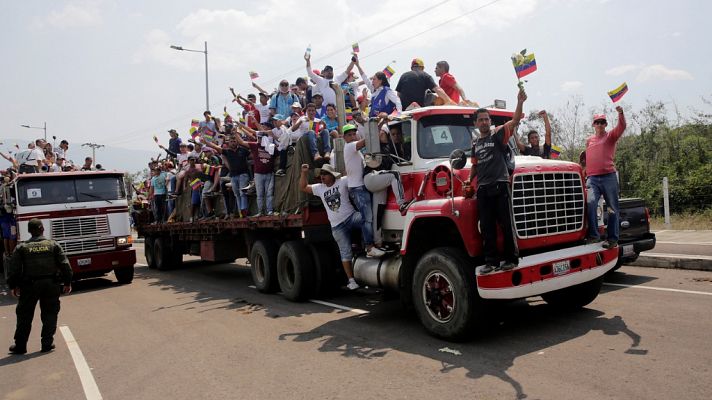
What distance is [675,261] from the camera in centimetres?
957

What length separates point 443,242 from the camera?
626 centimetres

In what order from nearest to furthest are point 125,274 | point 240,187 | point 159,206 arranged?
point 240,187 → point 125,274 → point 159,206

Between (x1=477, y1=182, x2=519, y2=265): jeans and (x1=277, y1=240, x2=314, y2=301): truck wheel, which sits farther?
(x1=277, y1=240, x2=314, y2=301): truck wheel

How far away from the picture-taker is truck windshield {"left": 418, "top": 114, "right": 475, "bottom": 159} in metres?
6.63

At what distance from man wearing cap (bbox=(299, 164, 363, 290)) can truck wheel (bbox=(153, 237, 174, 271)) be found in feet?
30.1

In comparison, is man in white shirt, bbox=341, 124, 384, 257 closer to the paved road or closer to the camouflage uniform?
the paved road

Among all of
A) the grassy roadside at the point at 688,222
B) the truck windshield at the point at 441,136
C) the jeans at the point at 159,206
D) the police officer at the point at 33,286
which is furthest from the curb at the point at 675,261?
the jeans at the point at 159,206

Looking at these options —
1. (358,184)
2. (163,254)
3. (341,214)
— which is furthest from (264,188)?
(163,254)

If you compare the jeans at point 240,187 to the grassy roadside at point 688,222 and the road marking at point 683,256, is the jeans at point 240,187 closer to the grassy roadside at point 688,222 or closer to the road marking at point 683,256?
the road marking at point 683,256

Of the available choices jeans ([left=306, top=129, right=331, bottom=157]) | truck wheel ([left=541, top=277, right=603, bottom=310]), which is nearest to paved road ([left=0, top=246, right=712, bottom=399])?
truck wheel ([left=541, top=277, right=603, bottom=310])

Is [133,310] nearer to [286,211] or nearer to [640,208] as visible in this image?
[286,211]

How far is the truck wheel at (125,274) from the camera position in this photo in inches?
514

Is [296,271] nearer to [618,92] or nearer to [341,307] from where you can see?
[341,307]

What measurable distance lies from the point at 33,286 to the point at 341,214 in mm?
3952
